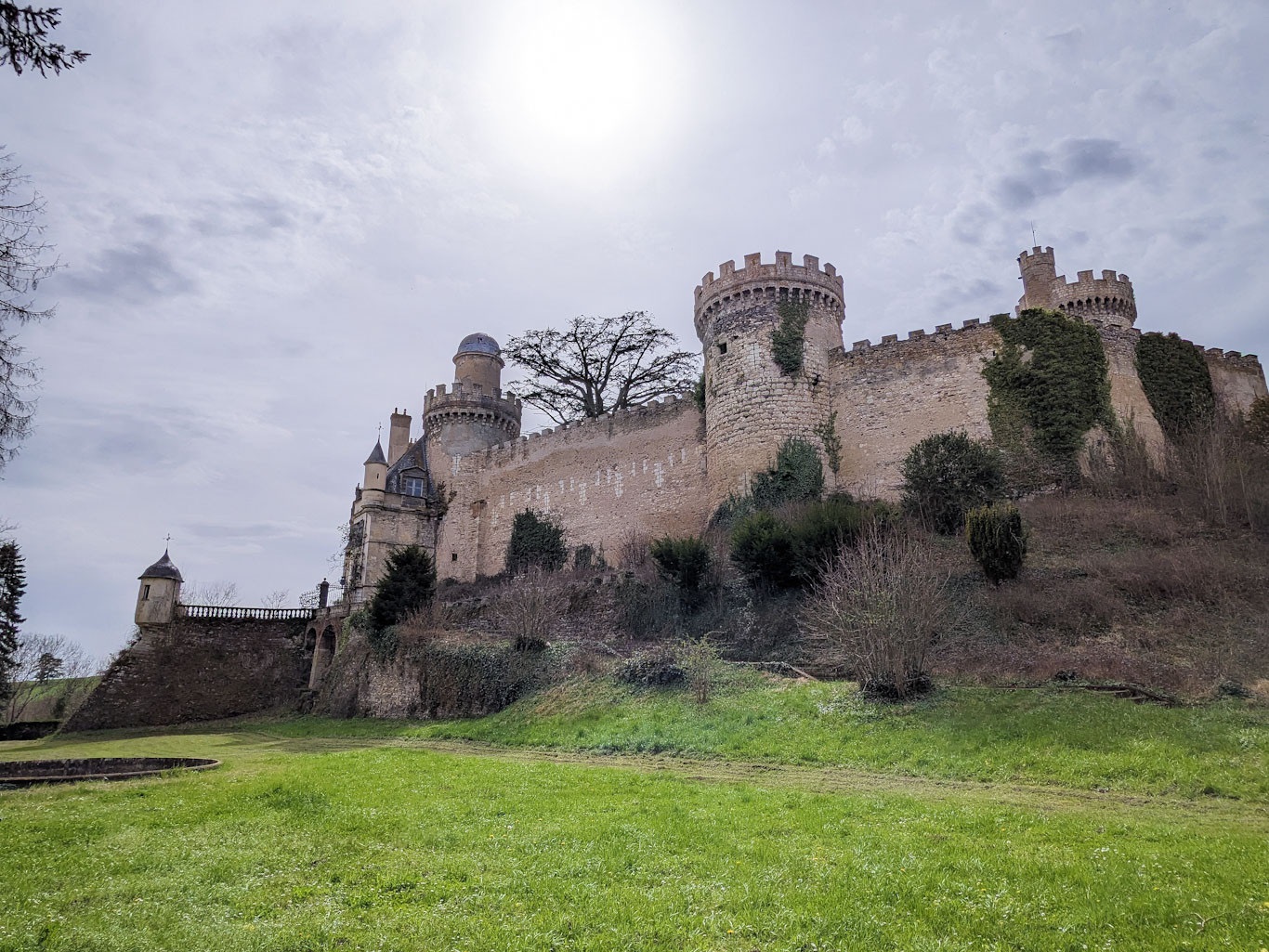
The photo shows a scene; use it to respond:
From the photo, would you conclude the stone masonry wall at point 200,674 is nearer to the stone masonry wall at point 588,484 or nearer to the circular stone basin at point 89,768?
the stone masonry wall at point 588,484

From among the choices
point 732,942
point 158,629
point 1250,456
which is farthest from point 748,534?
point 158,629

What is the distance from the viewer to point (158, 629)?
34.0 metres

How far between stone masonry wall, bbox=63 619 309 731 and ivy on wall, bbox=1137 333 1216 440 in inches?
1285

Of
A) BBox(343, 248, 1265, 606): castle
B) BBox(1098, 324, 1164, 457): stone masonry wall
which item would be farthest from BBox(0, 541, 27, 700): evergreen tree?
BBox(1098, 324, 1164, 457): stone masonry wall

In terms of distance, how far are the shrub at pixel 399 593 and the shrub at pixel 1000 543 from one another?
17.6 metres

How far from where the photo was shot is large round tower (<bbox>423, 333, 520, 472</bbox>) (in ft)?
135

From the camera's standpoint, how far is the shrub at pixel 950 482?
22109mm

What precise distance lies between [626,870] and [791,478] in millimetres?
18802

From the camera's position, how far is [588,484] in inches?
1336

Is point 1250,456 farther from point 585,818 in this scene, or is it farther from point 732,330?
point 585,818

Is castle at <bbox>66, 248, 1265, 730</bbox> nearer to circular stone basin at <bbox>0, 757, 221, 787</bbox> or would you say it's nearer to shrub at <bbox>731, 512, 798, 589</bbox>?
shrub at <bbox>731, 512, 798, 589</bbox>

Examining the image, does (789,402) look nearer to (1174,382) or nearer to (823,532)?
(823,532)

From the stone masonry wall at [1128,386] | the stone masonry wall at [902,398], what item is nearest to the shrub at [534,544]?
the stone masonry wall at [902,398]

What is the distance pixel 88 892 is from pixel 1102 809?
928cm
